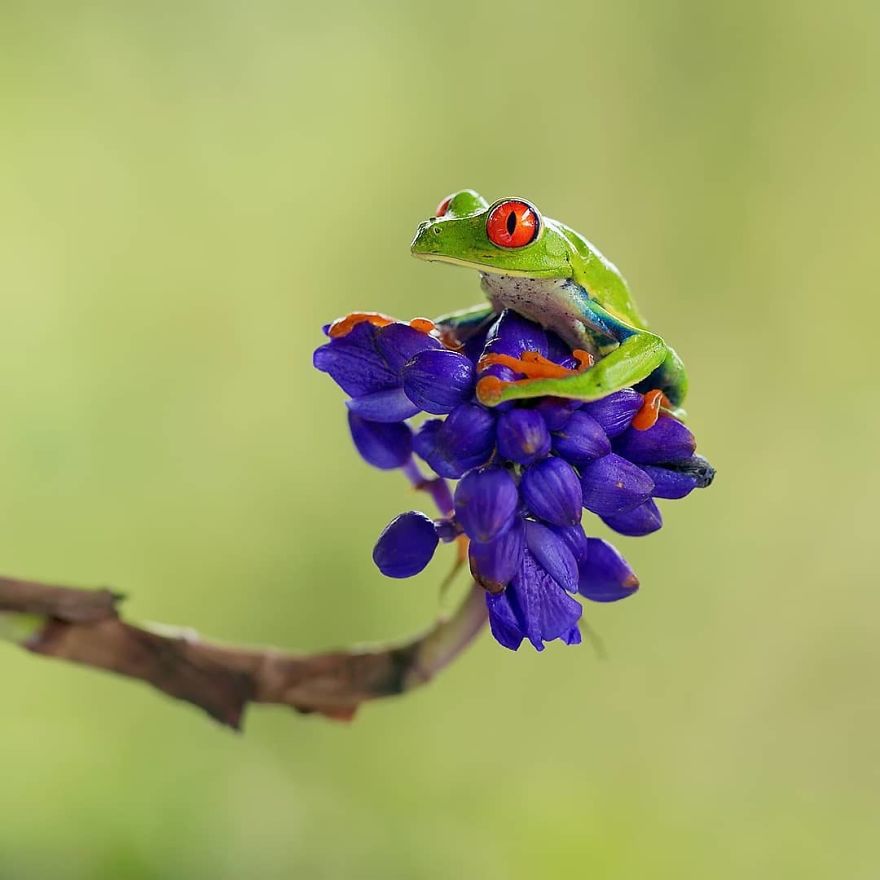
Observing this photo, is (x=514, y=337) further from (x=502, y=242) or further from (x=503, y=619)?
(x=503, y=619)

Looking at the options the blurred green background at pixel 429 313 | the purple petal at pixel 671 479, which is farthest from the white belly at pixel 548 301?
the blurred green background at pixel 429 313

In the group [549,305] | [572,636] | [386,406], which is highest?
[549,305]

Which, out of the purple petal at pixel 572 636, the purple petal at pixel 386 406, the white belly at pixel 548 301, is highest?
the white belly at pixel 548 301

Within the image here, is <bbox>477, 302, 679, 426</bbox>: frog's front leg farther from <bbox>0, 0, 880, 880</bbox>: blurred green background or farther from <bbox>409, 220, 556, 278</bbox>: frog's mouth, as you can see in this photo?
<bbox>0, 0, 880, 880</bbox>: blurred green background

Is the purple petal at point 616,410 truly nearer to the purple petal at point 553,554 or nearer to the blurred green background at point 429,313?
the purple petal at point 553,554

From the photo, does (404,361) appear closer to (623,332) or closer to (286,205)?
(623,332)

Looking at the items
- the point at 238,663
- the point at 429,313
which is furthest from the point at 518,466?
the point at 429,313
